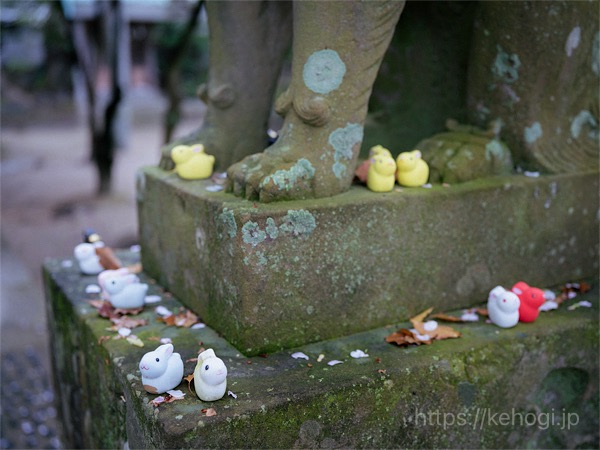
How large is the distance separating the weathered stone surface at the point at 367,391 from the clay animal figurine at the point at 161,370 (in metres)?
0.03

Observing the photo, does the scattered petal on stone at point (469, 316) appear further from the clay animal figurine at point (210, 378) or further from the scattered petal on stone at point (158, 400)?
the scattered petal on stone at point (158, 400)

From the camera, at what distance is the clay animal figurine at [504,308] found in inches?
80.7

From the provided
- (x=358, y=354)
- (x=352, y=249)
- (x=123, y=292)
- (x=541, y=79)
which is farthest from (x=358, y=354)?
(x=541, y=79)

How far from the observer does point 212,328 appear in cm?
204

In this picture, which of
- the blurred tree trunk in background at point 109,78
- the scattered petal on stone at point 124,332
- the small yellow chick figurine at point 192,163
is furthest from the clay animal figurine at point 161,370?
the blurred tree trunk in background at point 109,78

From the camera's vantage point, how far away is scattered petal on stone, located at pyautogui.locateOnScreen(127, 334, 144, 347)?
1.94 m

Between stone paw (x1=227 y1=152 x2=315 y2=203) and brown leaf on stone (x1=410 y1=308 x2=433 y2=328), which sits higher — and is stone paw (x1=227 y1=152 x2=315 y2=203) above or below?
above

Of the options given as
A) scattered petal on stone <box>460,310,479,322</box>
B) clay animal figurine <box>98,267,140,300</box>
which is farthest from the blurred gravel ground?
scattered petal on stone <box>460,310,479,322</box>

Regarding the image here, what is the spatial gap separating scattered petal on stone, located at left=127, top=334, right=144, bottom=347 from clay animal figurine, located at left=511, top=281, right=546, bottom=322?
1.11 meters

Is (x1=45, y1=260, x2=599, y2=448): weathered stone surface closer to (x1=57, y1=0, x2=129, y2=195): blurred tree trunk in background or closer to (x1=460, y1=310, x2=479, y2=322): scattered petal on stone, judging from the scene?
(x1=460, y1=310, x2=479, y2=322): scattered petal on stone

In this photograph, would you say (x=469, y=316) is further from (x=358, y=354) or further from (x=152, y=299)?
(x=152, y=299)

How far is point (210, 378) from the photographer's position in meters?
1.60

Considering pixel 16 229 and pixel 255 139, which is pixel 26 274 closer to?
pixel 16 229

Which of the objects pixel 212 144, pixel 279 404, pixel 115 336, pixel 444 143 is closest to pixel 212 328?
pixel 115 336
